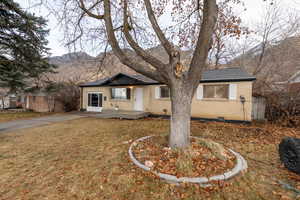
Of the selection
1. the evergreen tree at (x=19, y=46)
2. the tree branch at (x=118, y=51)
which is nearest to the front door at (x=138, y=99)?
the tree branch at (x=118, y=51)

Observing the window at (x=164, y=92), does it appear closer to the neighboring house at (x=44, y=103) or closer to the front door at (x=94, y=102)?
the front door at (x=94, y=102)

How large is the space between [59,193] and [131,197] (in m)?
1.33

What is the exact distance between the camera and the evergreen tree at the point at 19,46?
8633 millimetres

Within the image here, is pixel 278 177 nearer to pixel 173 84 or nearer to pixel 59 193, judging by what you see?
pixel 173 84

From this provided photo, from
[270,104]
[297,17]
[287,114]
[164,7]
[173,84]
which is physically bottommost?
[287,114]

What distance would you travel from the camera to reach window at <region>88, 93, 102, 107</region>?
42.9 feet

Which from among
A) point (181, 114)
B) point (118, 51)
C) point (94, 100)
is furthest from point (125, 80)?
point (181, 114)

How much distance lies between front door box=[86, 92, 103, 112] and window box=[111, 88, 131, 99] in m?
1.62

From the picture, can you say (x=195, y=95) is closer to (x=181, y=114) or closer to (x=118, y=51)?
(x=181, y=114)

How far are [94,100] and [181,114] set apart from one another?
39.8 ft

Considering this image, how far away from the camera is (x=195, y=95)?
9.09m

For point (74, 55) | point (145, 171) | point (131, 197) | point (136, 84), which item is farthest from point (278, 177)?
point (136, 84)

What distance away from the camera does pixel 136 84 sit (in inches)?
414

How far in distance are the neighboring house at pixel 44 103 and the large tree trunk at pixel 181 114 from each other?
1484 cm
